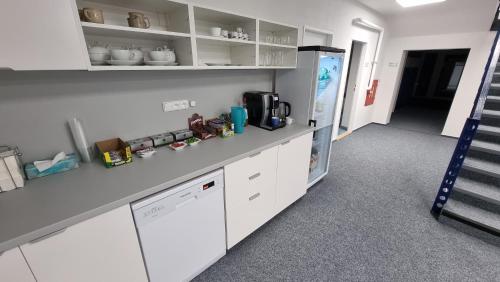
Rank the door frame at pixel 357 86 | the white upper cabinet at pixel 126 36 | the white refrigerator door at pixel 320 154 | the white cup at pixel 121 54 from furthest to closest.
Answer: the door frame at pixel 357 86
the white refrigerator door at pixel 320 154
the white cup at pixel 121 54
the white upper cabinet at pixel 126 36

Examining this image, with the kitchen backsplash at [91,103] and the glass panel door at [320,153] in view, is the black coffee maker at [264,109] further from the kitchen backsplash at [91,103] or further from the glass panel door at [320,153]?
the glass panel door at [320,153]

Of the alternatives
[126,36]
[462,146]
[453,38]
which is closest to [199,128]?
[126,36]

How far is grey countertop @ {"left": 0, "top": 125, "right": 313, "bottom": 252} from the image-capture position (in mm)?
791

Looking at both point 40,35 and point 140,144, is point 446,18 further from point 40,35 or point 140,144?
point 40,35

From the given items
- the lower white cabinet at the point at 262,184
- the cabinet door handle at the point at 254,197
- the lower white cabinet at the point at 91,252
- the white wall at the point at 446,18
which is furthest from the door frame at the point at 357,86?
the lower white cabinet at the point at 91,252

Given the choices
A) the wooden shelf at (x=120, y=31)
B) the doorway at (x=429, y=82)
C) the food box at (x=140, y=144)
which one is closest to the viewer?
the wooden shelf at (x=120, y=31)

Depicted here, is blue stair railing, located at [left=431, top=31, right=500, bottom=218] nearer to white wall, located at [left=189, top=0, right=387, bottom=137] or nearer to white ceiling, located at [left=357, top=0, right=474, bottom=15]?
white wall, located at [left=189, top=0, right=387, bottom=137]

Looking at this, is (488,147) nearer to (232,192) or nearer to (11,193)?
(232,192)

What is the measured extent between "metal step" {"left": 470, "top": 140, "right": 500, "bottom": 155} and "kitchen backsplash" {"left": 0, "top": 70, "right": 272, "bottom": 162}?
9.43ft

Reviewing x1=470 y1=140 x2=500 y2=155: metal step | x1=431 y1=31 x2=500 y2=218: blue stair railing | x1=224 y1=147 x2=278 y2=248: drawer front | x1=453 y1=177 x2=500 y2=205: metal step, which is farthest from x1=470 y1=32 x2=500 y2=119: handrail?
x1=224 y1=147 x2=278 y2=248: drawer front

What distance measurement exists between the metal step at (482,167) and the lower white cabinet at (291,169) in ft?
5.67

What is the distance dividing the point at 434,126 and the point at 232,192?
6.40m

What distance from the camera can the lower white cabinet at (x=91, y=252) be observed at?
80 centimetres

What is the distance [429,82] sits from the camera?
8312 mm
